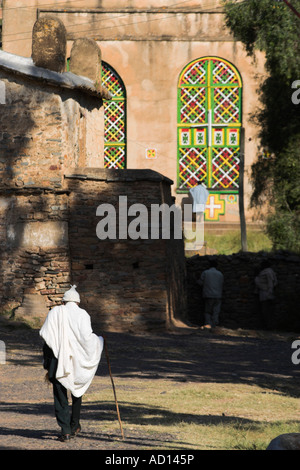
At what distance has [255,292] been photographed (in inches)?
827

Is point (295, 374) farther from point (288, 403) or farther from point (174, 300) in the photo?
point (174, 300)

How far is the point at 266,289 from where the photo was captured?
2061 cm

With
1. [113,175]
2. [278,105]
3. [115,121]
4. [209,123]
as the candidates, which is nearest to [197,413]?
[113,175]

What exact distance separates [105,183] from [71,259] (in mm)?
1695

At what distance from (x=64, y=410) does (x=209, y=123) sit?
69.0ft

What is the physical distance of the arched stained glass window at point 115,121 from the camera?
28359mm

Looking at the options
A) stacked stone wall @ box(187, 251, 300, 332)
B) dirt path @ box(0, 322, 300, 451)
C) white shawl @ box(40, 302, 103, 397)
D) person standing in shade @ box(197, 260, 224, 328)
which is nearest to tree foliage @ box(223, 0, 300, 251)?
stacked stone wall @ box(187, 251, 300, 332)

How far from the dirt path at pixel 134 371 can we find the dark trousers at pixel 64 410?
6.4 inches

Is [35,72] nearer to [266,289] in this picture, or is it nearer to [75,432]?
[266,289]

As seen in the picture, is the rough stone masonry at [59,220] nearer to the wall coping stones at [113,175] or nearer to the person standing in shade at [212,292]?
the wall coping stones at [113,175]

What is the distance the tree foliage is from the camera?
63.1ft

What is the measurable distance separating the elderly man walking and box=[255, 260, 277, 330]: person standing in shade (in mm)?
12815

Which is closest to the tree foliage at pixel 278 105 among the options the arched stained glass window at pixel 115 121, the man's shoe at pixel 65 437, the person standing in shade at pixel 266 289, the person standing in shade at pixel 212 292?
the person standing in shade at pixel 266 289
